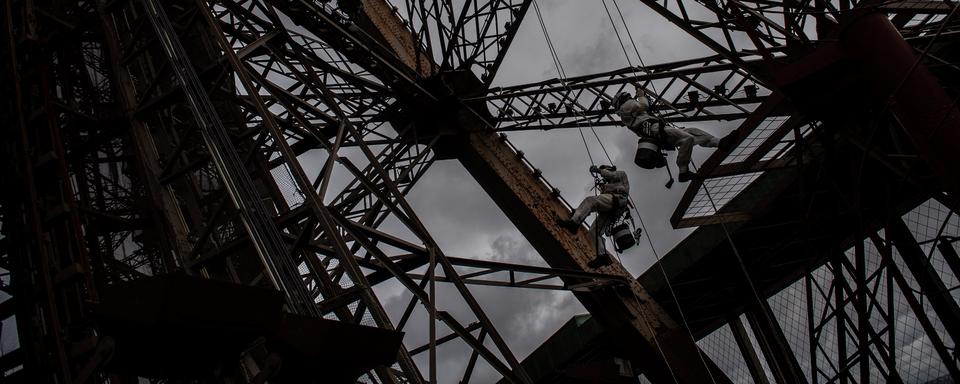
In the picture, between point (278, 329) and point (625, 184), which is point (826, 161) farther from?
point (278, 329)

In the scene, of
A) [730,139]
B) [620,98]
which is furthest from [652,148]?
[730,139]

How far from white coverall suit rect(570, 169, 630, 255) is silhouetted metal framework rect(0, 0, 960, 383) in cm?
83

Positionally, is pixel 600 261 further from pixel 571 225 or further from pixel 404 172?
pixel 404 172

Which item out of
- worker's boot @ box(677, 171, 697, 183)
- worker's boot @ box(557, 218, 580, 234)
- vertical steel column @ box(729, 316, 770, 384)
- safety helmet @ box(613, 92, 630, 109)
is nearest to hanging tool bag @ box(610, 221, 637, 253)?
worker's boot @ box(557, 218, 580, 234)

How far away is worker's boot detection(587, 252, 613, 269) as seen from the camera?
14065 mm

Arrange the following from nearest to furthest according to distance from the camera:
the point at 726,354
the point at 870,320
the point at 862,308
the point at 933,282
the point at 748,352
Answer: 1. the point at 862,308
2. the point at 933,282
3. the point at 870,320
4. the point at 748,352
5. the point at 726,354

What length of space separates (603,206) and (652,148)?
166cm

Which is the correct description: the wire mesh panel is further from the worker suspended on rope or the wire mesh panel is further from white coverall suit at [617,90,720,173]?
white coverall suit at [617,90,720,173]

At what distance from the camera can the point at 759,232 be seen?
15.5 metres

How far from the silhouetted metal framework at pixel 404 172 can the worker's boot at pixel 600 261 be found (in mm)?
260

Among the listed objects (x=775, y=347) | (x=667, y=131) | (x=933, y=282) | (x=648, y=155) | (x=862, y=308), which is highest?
(x=667, y=131)

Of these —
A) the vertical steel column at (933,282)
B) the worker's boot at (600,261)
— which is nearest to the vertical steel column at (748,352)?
the vertical steel column at (933,282)

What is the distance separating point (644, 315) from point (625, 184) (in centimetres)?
224

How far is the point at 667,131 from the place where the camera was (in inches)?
484
